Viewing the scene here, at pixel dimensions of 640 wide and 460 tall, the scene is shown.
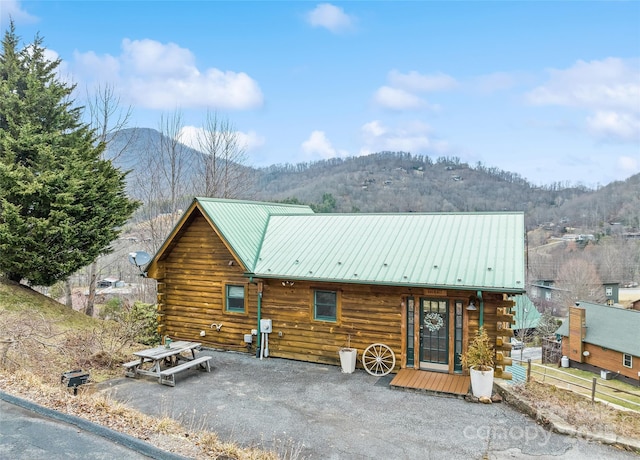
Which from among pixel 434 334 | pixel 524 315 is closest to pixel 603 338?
pixel 524 315

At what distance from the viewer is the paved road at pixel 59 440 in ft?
18.5

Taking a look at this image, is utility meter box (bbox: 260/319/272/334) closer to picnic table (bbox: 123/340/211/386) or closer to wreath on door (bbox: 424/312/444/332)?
picnic table (bbox: 123/340/211/386)

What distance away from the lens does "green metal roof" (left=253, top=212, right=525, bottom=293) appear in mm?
10070

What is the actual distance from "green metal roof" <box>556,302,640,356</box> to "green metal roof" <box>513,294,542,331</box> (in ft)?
10.7

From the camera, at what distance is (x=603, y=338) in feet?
110

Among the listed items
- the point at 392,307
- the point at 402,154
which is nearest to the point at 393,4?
the point at 392,307

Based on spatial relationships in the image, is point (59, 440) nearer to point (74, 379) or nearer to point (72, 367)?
point (74, 379)

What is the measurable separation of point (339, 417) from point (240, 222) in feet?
23.0

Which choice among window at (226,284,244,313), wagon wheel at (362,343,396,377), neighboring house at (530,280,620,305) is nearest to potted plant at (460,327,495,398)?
wagon wheel at (362,343,396,377)

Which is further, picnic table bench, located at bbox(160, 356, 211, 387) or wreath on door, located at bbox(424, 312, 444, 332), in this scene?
wreath on door, located at bbox(424, 312, 444, 332)

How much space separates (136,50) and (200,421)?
2455 centimetres

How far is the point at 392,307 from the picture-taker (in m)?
10.8

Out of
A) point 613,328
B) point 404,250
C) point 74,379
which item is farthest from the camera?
point 613,328

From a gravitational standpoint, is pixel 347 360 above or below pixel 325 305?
below
